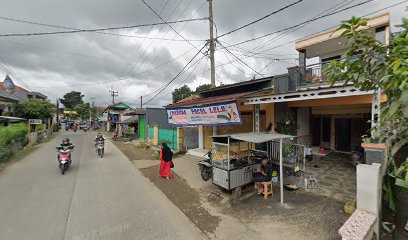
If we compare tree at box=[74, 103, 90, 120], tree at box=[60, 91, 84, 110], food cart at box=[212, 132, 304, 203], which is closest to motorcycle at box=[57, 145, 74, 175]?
food cart at box=[212, 132, 304, 203]

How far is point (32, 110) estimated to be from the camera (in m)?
25.5

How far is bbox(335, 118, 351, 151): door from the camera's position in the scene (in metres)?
11.9

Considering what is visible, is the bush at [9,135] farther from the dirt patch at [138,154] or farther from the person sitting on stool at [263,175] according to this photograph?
the person sitting on stool at [263,175]

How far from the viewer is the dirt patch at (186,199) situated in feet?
16.3

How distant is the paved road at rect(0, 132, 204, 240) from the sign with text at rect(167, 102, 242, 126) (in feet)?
12.4

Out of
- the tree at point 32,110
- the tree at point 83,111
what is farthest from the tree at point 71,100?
the tree at point 32,110

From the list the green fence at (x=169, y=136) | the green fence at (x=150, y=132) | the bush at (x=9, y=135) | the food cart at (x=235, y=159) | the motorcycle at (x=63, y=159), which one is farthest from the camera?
the green fence at (x=150, y=132)

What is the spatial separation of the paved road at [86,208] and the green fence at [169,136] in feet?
19.1

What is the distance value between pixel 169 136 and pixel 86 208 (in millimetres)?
9990

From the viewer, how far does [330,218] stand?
486 centimetres

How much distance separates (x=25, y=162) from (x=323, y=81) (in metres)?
16.1

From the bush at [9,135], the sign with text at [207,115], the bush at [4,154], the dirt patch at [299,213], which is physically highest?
the sign with text at [207,115]

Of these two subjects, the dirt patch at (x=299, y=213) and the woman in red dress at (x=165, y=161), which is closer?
the dirt patch at (x=299, y=213)

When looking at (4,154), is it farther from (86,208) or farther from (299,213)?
(299,213)
